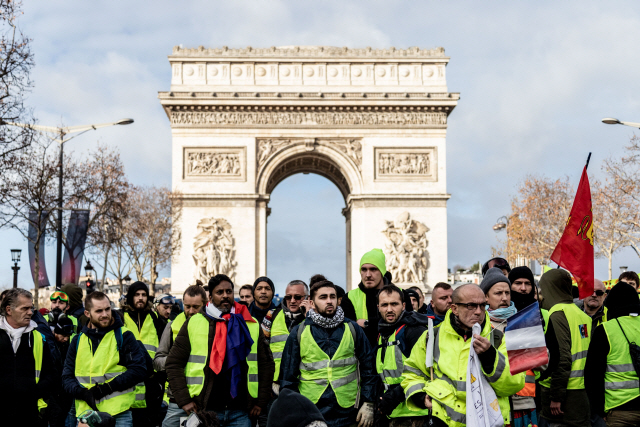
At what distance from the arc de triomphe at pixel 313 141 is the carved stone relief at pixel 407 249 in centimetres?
4

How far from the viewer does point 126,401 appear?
6.91 meters

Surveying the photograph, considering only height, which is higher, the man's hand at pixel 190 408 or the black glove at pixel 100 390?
the black glove at pixel 100 390

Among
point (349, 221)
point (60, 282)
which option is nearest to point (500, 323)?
point (60, 282)

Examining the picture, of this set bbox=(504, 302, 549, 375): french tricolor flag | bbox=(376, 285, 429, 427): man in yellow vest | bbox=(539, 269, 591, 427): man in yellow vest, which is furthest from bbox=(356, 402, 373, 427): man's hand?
bbox=(539, 269, 591, 427): man in yellow vest

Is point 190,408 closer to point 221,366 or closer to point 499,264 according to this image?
point 221,366

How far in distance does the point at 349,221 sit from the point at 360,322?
2784cm

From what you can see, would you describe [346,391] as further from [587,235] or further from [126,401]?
[587,235]

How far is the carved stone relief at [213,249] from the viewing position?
105 ft

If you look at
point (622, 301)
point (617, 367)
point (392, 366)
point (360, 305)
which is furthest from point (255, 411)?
point (622, 301)

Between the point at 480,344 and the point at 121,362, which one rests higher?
the point at 480,344

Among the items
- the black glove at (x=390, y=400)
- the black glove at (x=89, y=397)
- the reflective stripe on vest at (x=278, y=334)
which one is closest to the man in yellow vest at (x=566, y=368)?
the black glove at (x=390, y=400)

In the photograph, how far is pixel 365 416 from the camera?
6.23 m

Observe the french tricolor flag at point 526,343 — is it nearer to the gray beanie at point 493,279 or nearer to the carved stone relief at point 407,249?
the gray beanie at point 493,279

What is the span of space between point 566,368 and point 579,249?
1790 millimetres
